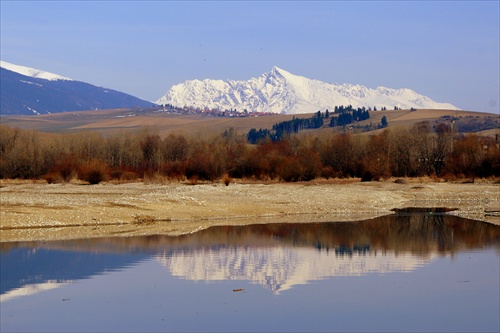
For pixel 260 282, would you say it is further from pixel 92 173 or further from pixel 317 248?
pixel 92 173

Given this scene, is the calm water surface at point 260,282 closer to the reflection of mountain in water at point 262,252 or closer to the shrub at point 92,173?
the reflection of mountain in water at point 262,252

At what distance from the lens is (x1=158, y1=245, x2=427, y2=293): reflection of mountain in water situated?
24.0m

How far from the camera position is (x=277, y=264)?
1041 inches

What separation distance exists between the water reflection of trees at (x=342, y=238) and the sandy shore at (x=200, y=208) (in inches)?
72.4

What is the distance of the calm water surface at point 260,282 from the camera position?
59.0 ft

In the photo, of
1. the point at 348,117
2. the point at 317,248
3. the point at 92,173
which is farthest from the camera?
the point at 348,117

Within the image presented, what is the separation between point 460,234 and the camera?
3434cm

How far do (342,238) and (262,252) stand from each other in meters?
4.69

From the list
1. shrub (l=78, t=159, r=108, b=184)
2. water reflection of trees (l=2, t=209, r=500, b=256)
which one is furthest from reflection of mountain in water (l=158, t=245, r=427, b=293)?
shrub (l=78, t=159, r=108, b=184)

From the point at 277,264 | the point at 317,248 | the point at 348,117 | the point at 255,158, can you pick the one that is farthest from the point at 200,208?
the point at 348,117

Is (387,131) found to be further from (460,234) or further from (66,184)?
(460,234)

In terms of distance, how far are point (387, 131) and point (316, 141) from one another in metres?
7.65

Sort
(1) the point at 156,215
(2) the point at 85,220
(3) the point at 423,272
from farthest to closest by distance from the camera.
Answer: (1) the point at 156,215, (2) the point at 85,220, (3) the point at 423,272

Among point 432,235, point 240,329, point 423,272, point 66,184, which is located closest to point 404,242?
point 432,235
